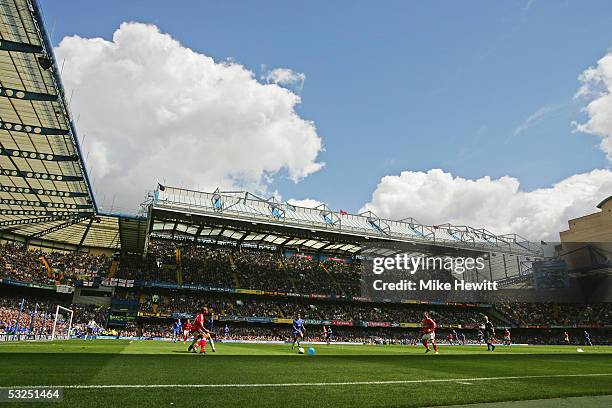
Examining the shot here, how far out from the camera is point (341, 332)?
50.8m

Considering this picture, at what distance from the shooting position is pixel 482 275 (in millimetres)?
60438

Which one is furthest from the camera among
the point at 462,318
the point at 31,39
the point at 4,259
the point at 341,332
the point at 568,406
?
the point at 462,318

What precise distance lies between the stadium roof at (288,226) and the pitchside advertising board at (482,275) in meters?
1.84

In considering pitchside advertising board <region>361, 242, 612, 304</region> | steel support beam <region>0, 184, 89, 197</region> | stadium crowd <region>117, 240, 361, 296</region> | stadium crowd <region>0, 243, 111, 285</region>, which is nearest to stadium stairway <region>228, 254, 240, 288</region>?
stadium crowd <region>117, 240, 361, 296</region>

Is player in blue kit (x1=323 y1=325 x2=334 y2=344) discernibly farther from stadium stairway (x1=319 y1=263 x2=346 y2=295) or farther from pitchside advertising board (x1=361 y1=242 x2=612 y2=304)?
pitchside advertising board (x1=361 y1=242 x2=612 y2=304)

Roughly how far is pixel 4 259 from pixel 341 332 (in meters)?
38.4

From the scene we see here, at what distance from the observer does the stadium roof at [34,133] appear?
56.6ft

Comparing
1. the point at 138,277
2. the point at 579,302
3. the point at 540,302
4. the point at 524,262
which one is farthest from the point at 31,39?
the point at 579,302

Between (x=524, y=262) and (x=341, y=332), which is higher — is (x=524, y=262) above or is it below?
above

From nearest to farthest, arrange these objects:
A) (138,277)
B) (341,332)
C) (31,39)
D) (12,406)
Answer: (12,406), (31,39), (138,277), (341,332)

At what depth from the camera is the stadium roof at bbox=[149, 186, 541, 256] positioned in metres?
42.9

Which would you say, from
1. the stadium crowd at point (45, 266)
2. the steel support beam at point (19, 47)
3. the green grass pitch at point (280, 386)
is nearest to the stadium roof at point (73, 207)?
the steel support beam at point (19, 47)

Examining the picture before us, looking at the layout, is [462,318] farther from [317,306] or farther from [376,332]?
[317,306]

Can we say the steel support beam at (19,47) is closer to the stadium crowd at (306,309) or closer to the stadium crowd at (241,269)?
the stadium crowd at (306,309)
